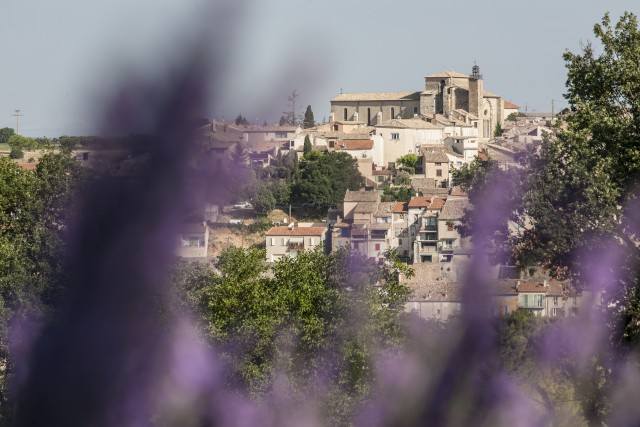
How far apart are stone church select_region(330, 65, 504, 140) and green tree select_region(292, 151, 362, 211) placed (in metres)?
17.9

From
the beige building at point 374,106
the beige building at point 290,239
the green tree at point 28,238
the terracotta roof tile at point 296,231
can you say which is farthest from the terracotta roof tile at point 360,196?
the green tree at point 28,238

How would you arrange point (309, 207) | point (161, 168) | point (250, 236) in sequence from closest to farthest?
point (161, 168), point (250, 236), point (309, 207)

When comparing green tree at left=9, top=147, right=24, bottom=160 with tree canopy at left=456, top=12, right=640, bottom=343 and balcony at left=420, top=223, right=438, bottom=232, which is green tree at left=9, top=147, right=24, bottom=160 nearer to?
balcony at left=420, top=223, right=438, bottom=232

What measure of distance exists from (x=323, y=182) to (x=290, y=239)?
5.87 m

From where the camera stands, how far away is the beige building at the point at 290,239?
121 feet

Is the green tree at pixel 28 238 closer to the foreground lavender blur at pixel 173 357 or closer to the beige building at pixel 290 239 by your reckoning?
the foreground lavender blur at pixel 173 357

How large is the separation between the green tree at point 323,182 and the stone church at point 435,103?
17929 mm

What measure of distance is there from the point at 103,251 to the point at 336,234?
33034 mm

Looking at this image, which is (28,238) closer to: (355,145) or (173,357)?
(173,357)

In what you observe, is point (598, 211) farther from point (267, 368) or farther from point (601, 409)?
point (267, 368)

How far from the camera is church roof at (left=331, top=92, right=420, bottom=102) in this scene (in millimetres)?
65375

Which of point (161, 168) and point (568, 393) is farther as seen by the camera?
point (568, 393)

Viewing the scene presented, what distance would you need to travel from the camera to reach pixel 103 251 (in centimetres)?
604

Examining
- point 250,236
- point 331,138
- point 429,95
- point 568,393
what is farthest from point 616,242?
point 429,95
